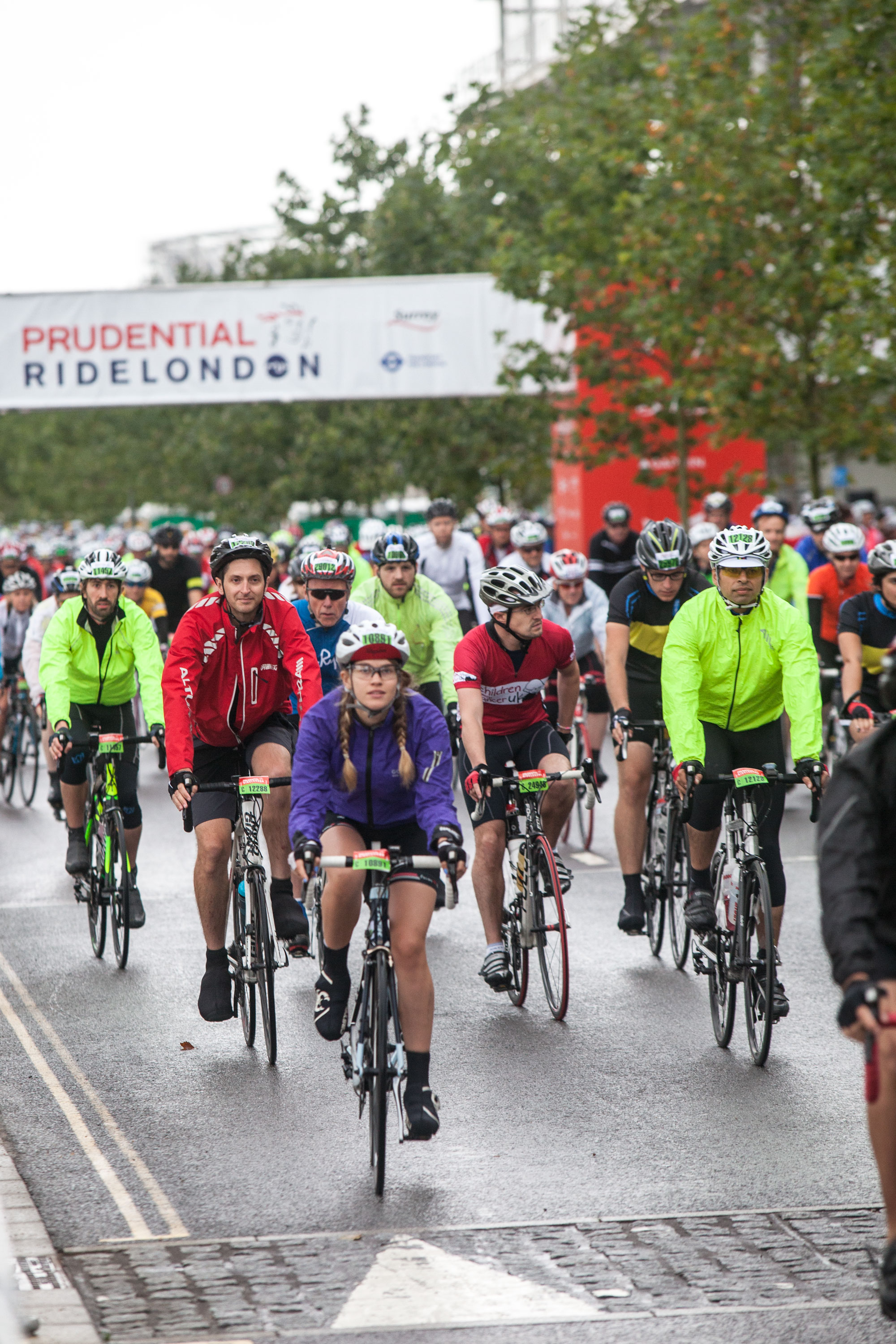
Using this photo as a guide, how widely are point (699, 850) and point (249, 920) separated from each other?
6.64ft

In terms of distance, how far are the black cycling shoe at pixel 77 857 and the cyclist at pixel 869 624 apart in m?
4.22

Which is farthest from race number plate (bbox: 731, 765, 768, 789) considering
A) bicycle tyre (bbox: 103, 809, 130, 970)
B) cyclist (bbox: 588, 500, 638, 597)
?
cyclist (bbox: 588, 500, 638, 597)

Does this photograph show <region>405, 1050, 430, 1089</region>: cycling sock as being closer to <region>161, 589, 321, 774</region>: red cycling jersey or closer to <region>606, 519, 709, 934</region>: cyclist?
<region>161, 589, 321, 774</region>: red cycling jersey

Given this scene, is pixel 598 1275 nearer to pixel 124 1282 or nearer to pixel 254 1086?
pixel 124 1282

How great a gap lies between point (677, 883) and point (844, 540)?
4.93 metres

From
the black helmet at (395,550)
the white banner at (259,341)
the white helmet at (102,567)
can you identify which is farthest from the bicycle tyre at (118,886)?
the white banner at (259,341)

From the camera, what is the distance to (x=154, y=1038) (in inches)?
304

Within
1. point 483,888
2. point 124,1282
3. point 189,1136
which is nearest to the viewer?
point 124,1282

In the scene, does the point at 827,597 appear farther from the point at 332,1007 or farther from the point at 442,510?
the point at 332,1007

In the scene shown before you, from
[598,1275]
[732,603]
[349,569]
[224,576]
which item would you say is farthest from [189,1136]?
[349,569]

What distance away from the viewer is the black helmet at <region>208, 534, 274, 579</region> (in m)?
7.68

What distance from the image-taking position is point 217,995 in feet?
24.5

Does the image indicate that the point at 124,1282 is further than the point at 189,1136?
No

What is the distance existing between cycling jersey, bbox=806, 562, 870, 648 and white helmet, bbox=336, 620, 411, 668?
771 cm
